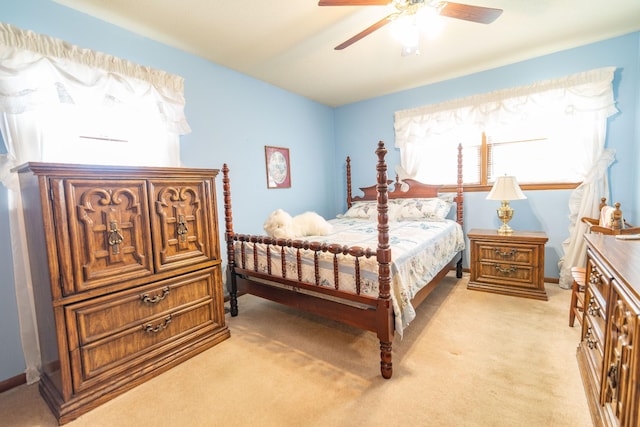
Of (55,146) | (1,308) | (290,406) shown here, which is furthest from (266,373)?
(55,146)

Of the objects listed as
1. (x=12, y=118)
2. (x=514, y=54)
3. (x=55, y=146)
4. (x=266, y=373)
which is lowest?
(x=266, y=373)

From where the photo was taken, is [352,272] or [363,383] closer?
[363,383]

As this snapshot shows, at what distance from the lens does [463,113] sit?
138 inches

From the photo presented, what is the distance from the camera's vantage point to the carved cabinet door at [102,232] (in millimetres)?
1501

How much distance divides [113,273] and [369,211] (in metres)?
2.96

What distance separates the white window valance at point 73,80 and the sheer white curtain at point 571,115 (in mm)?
3220

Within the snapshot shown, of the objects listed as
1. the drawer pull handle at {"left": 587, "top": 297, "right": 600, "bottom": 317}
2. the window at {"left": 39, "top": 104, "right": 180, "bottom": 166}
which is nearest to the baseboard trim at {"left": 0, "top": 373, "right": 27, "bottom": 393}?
the window at {"left": 39, "top": 104, "right": 180, "bottom": 166}

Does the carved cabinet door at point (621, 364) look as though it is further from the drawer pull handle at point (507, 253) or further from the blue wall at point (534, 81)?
the blue wall at point (534, 81)

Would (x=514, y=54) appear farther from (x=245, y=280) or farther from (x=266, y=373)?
(x=266, y=373)

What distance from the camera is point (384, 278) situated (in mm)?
1670

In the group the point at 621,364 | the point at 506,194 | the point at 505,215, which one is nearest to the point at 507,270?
the point at 505,215

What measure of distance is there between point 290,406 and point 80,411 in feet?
3.72

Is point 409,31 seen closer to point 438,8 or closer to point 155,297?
point 438,8

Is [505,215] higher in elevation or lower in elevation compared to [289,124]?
lower
